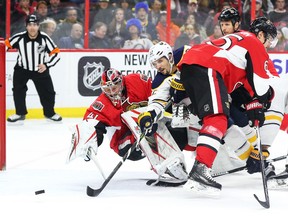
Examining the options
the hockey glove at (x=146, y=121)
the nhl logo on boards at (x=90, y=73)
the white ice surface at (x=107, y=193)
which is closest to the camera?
the white ice surface at (x=107, y=193)

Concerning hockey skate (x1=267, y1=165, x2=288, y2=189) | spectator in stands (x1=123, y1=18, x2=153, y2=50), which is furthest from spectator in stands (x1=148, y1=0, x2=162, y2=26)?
hockey skate (x1=267, y1=165, x2=288, y2=189)

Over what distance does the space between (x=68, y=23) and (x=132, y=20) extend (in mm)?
615

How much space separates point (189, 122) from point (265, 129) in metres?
0.46

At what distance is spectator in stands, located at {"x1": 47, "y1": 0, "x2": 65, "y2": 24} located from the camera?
7984 mm

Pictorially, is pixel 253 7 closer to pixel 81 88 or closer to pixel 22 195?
pixel 81 88

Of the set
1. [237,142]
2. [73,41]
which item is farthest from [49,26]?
[237,142]

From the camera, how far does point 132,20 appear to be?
8062 millimetres

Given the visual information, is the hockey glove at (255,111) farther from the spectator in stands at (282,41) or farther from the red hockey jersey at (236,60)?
the spectator in stands at (282,41)

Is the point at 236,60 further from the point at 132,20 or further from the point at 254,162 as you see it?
the point at 132,20

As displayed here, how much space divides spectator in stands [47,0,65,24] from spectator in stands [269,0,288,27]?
2003mm

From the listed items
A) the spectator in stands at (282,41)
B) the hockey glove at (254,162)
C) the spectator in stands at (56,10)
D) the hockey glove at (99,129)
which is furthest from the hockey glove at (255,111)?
the spectator in stands at (56,10)

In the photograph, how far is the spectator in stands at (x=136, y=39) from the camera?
8016 mm

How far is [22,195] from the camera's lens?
3861 mm

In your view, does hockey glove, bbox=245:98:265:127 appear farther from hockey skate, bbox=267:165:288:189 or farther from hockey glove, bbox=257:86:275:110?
hockey skate, bbox=267:165:288:189
